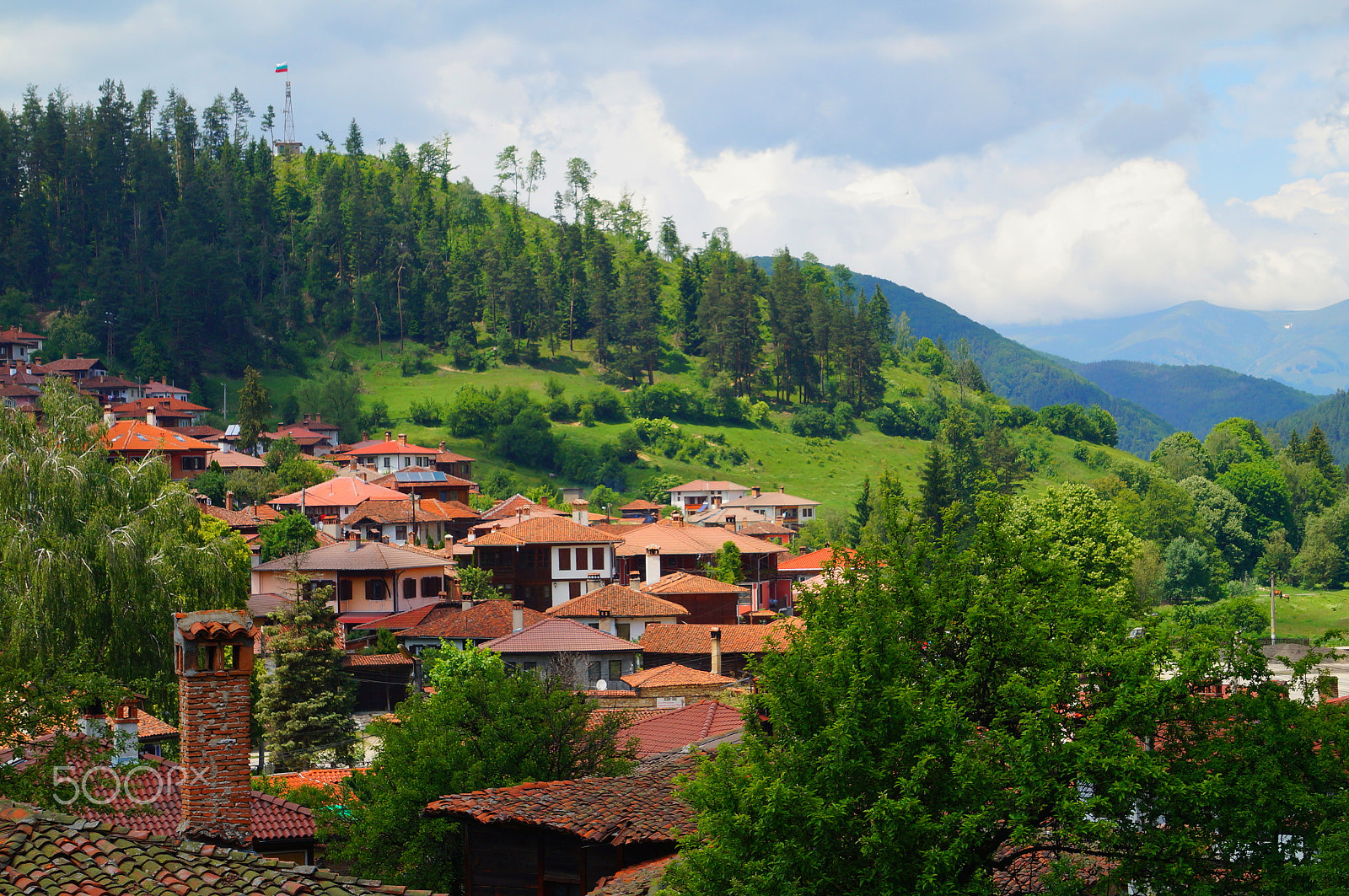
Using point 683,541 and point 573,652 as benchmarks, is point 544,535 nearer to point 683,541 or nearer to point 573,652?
point 683,541

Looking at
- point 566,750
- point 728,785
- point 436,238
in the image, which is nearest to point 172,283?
point 436,238

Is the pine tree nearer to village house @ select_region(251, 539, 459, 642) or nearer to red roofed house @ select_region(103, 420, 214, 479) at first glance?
village house @ select_region(251, 539, 459, 642)

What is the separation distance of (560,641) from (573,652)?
0.76 m

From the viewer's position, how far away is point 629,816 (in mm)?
17078

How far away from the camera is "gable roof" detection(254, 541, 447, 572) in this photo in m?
59.8

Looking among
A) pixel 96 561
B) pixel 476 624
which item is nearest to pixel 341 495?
pixel 476 624

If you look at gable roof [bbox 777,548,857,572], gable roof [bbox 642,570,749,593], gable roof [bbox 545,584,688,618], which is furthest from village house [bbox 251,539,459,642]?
gable roof [bbox 777,548,857,572]

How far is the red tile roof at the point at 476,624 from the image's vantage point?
2028 inches

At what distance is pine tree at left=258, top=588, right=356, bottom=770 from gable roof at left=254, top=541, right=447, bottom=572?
1596cm

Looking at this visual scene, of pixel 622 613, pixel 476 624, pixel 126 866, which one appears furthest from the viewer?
pixel 622 613

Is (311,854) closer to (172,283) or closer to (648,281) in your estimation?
(172,283)

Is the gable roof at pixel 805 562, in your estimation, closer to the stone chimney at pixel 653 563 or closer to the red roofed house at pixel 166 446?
the stone chimney at pixel 653 563

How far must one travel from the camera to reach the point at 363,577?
197 feet

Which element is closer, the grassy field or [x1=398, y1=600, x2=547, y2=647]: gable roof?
[x1=398, y1=600, x2=547, y2=647]: gable roof
